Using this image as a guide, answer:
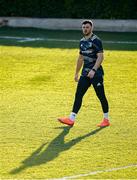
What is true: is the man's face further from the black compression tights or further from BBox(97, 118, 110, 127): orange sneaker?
BBox(97, 118, 110, 127): orange sneaker

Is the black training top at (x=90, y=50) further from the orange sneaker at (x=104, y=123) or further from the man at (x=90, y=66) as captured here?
the orange sneaker at (x=104, y=123)

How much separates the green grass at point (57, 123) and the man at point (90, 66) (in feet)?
0.76

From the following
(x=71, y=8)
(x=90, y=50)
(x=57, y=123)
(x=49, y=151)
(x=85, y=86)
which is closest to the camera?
(x=49, y=151)

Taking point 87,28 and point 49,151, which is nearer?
point 49,151

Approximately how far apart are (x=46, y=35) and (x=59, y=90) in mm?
9118

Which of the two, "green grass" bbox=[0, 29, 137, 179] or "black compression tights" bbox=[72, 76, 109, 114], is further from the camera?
"black compression tights" bbox=[72, 76, 109, 114]

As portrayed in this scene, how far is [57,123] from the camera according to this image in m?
11.2

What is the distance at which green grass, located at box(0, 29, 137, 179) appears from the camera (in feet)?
28.9

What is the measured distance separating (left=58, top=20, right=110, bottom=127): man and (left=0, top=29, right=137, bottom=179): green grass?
232 millimetres

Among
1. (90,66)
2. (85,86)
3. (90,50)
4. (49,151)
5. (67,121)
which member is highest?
(90,50)

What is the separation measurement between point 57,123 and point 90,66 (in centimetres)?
124

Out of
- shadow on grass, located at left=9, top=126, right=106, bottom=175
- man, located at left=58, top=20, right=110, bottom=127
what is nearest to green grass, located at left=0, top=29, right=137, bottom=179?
shadow on grass, located at left=9, top=126, right=106, bottom=175

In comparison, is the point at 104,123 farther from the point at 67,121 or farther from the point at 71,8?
the point at 71,8

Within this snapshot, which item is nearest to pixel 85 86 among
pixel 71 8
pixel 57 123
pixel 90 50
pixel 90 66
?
pixel 90 66
